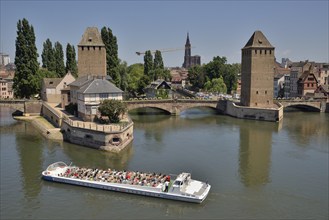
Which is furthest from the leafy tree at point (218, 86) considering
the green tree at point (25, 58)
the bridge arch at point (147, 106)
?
the green tree at point (25, 58)

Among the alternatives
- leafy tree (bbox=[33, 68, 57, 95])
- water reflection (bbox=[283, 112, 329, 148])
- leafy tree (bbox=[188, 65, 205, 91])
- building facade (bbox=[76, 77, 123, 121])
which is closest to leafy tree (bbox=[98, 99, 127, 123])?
building facade (bbox=[76, 77, 123, 121])

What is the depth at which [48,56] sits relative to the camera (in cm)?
9325

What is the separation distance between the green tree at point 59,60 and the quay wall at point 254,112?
4208cm

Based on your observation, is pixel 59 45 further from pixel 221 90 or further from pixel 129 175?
pixel 129 175

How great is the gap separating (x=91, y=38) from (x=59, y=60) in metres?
24.1

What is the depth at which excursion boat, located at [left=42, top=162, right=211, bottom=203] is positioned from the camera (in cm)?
2812

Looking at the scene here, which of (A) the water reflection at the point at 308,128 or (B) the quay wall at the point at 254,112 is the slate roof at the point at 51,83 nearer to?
(B) the quay wall at the point at 254,112

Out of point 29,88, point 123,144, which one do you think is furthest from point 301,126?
point 29,88

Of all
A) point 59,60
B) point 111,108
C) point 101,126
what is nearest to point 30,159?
point 101,126

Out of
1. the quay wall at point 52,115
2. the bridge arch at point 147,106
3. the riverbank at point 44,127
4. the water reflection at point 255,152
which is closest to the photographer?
the water reflection at point 255,152

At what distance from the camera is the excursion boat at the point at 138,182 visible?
28125 mm

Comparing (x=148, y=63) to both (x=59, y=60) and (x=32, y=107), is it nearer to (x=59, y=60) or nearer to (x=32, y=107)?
(x=59, y=60)

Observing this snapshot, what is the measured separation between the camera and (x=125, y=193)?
29.5 meters

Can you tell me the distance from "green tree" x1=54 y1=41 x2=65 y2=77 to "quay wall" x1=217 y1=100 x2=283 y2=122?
42077 millimetres
